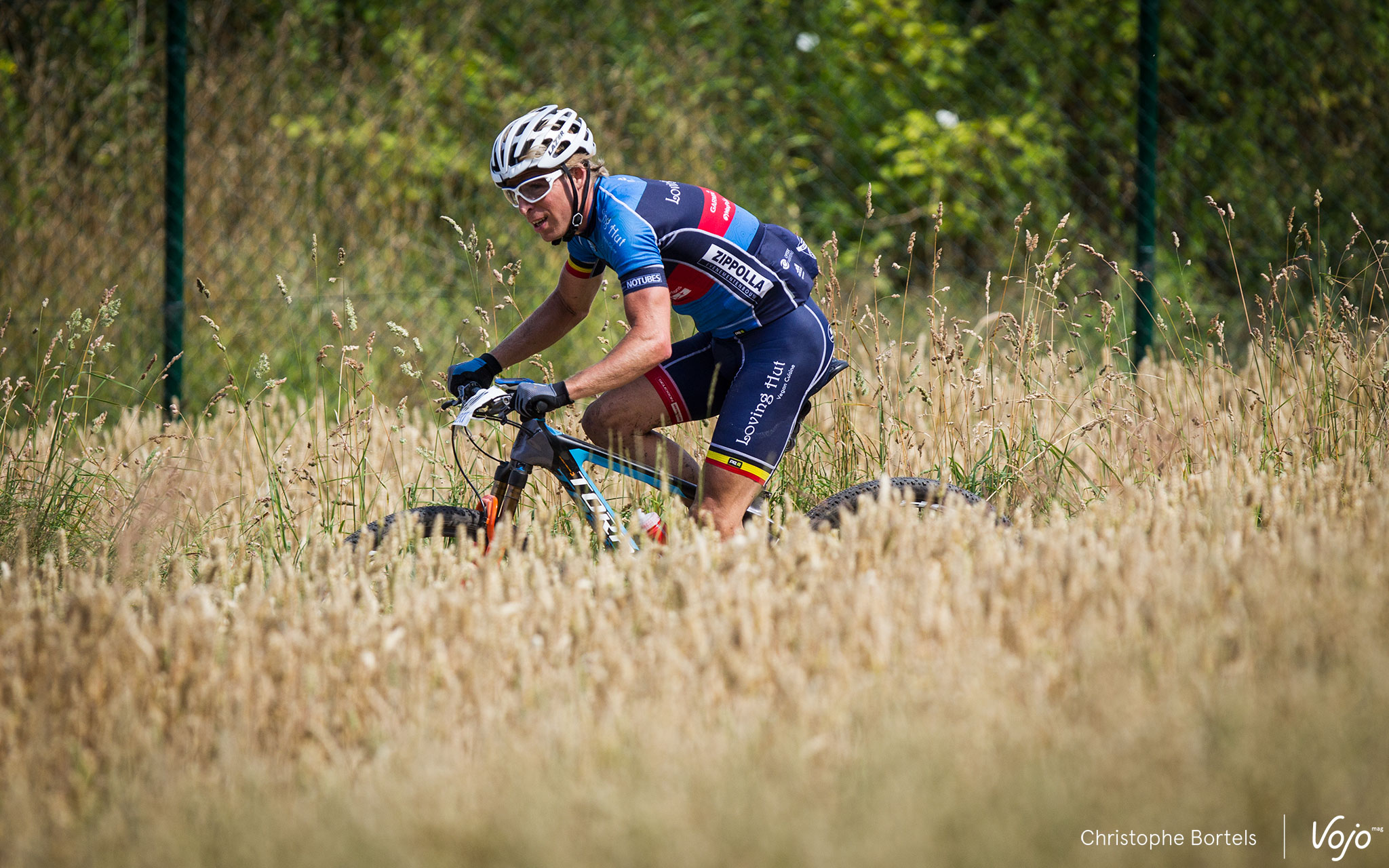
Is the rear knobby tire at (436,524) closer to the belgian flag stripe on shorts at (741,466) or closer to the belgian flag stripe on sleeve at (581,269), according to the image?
the belgian flag stripe on shorts at (741,466)

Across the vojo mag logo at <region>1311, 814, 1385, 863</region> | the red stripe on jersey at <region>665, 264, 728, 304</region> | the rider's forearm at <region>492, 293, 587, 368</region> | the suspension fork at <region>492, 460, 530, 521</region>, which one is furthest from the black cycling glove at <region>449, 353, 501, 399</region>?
the vojo mag logo at <region>1311, 814, 1385, 863</region>

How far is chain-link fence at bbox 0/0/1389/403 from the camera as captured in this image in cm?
829

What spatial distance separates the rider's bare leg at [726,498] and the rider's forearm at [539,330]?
2.70 feet

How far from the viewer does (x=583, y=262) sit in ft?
14.7

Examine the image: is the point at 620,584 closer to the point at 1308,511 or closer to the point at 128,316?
the point at 1308,511

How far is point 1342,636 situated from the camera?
9.04ft

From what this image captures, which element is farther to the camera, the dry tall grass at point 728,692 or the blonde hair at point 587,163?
the blonde hair at point 587,163

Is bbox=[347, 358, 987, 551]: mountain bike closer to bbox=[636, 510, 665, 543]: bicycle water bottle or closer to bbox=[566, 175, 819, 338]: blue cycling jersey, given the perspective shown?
bbox=[636, 510, 665, 543]: bicycle water bottle

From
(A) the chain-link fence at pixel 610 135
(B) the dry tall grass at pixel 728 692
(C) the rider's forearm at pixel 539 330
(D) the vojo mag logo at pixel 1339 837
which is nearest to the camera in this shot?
(D) the vojo mag logo at pixel 1339 837

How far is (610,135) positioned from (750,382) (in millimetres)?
4962

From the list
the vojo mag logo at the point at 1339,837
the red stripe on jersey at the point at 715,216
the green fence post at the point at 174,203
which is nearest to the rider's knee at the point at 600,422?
the red stripe on jersey at the point at 715,216

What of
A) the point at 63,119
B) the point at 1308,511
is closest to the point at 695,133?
the point at 63,119

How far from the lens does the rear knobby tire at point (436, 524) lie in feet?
13.3

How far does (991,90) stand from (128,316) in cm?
718
